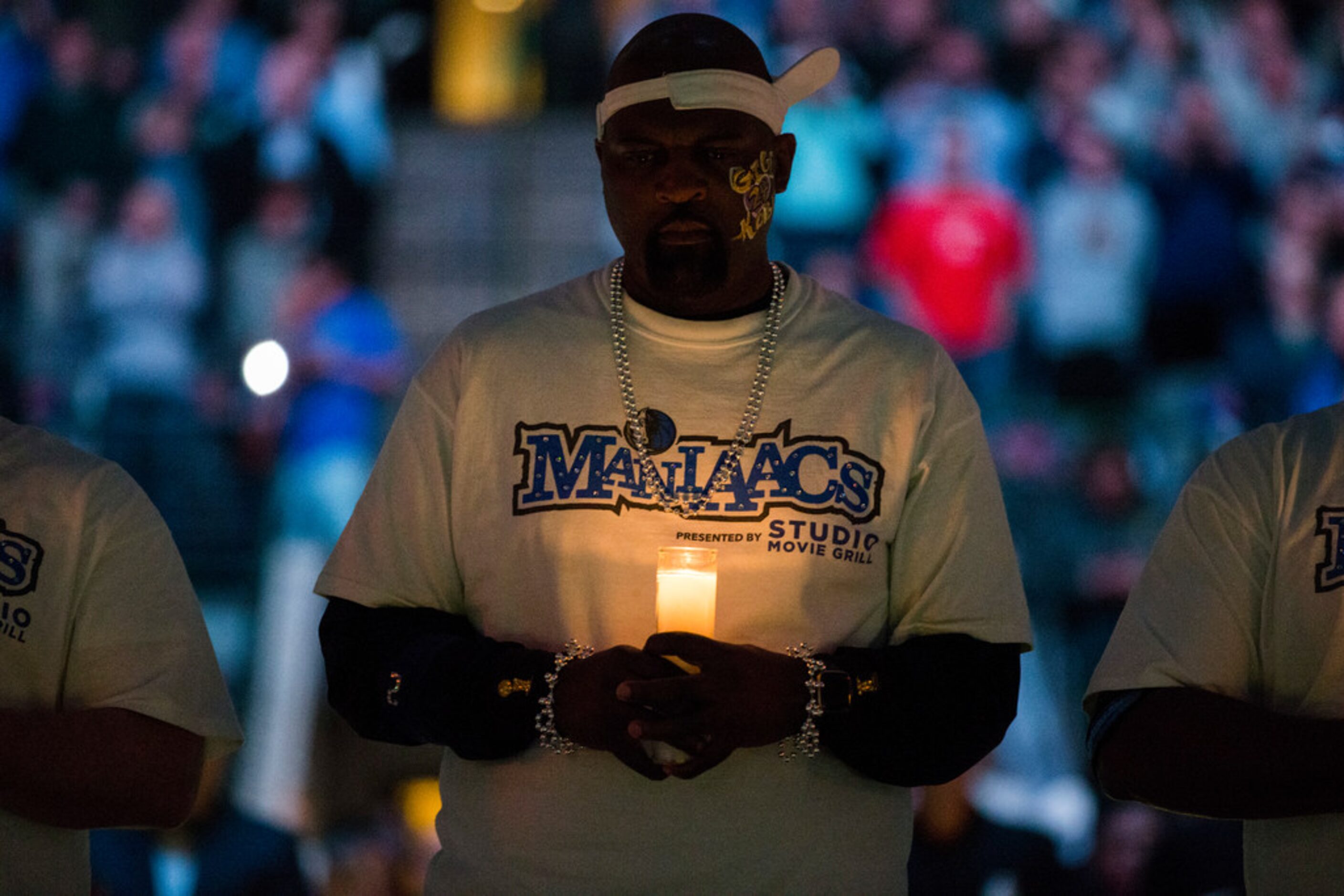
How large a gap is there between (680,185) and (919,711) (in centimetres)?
84

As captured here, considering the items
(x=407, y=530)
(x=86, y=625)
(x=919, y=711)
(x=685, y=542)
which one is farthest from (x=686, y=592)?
(x=86, y=625)

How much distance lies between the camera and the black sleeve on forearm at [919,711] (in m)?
2.39

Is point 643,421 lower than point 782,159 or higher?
lower

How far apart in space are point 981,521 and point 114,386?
452cm

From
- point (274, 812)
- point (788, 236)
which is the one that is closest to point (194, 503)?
point (274, 812)

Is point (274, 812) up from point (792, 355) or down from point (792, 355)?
down

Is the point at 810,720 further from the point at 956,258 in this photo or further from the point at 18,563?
the point at 956,258

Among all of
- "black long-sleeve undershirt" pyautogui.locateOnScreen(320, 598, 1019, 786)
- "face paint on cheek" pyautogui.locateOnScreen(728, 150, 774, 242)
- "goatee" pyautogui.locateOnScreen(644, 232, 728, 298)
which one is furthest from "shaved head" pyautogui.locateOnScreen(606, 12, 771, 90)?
"black long-sleeve undershirt" pyautogui.locateOnScreen(320, 598, 1019, 786)

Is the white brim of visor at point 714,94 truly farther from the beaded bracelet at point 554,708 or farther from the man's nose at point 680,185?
the beaded bracelet at point 554,708

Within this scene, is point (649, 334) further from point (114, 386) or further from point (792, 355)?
point (114, 386)

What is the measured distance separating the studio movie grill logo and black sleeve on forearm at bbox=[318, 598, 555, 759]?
1.38 ft

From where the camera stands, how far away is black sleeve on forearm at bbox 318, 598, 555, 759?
238 cm

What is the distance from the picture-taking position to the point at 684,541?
2.48 metres

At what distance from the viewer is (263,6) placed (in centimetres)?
655
